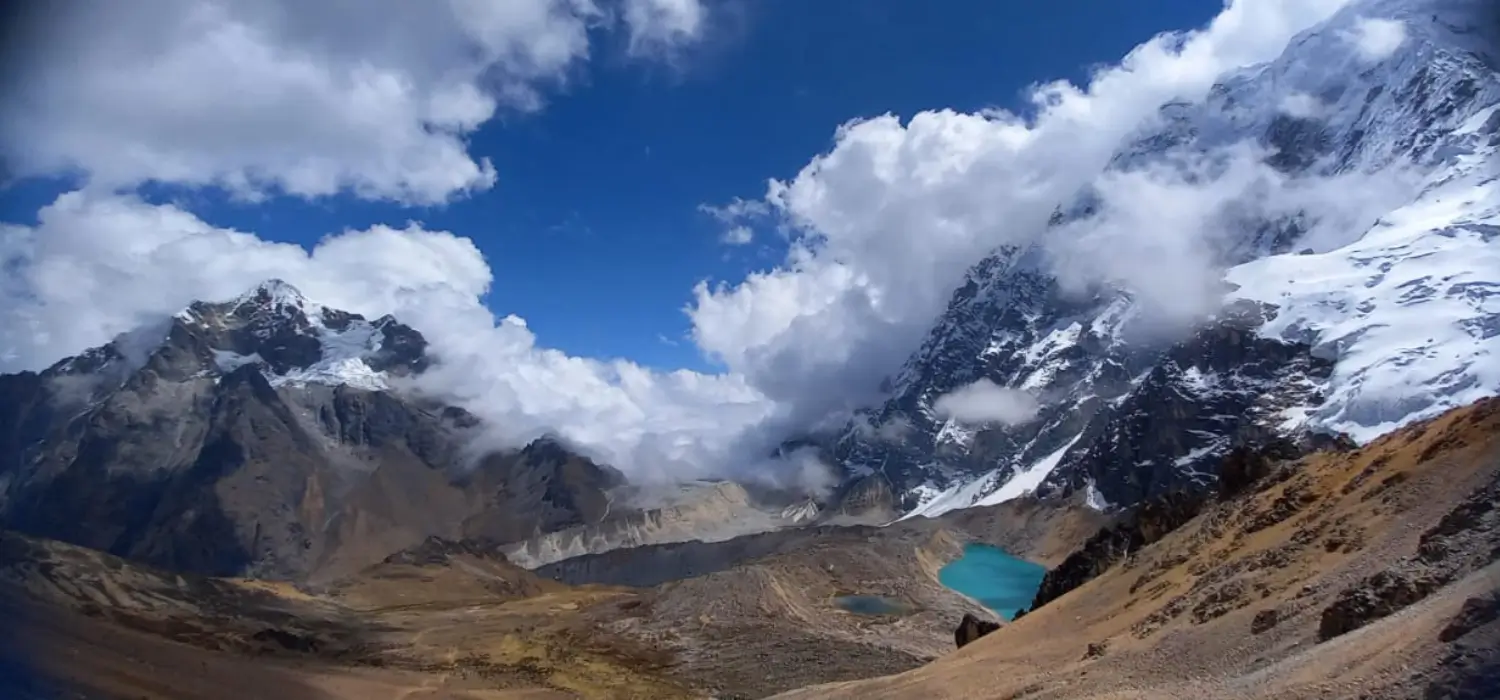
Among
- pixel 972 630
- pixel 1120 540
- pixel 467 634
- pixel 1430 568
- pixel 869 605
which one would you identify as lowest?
pixel 972 630

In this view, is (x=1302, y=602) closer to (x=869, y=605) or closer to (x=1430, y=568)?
(x=1430, y=568)

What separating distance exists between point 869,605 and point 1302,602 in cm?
10234

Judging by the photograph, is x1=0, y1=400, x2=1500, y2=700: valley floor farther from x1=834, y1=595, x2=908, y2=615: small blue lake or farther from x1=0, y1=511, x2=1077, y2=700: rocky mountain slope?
x1=834, y1=595, x2=908, y2=615: small blue lake

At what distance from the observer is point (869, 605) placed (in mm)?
128875

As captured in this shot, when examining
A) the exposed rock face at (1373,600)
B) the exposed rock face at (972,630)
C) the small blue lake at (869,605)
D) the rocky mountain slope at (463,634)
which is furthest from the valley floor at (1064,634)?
the small blue lake at (869,605)

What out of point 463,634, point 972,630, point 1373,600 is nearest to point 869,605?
point 463,634

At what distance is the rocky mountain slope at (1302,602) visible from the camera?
20078 millimetres

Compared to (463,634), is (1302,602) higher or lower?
higher

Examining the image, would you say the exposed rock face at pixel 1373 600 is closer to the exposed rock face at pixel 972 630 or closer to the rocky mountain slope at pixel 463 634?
the exposed rock face at pixel 972 630

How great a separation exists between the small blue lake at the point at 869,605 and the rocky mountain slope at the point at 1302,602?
7116 cm

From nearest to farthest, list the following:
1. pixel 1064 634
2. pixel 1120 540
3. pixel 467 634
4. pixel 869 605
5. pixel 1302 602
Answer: pixel 1302 602 → pixel 1064 634 → pixel 1120 540 → pixel 467 634 → pixel 869 605

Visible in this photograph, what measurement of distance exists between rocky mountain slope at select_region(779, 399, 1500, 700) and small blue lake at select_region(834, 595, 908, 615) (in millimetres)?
71161

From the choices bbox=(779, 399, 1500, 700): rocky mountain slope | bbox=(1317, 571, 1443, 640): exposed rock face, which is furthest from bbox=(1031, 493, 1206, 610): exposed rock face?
bbox=(1317, 571, 1443, 640): exposed rock face

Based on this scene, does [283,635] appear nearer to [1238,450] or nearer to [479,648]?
[479,648]
